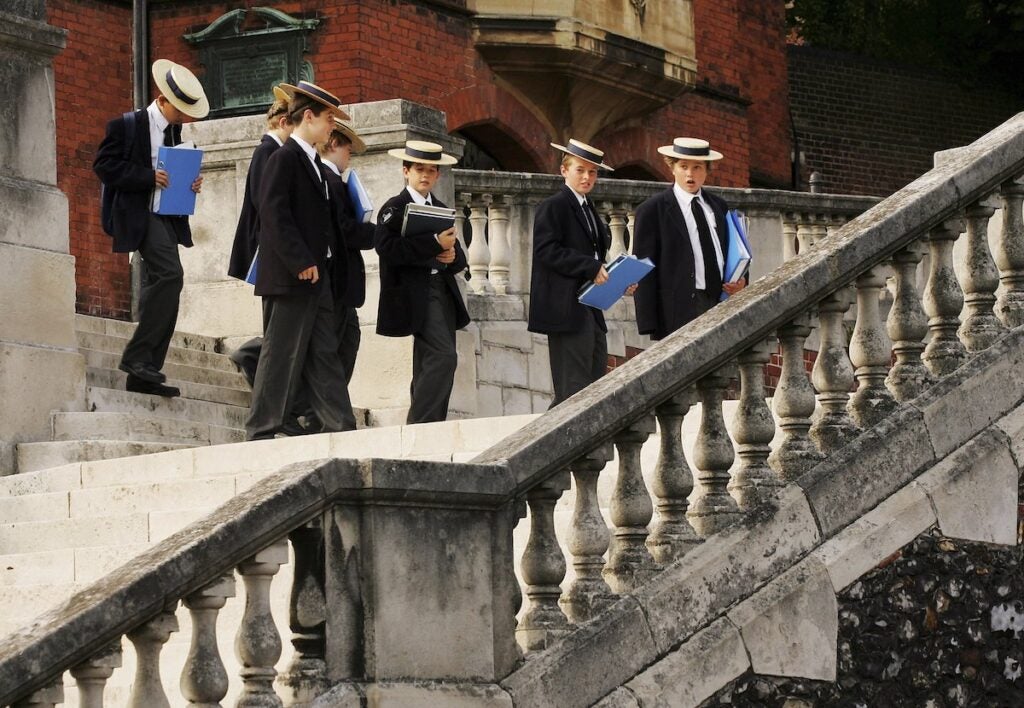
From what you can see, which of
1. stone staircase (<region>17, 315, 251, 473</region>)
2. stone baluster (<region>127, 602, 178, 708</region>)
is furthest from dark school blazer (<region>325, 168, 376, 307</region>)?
stone baluster (<region>127, 602, 178, 708</region>)

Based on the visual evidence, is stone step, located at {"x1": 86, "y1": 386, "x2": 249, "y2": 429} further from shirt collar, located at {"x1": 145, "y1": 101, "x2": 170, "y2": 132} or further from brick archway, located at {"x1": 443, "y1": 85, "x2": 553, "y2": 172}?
brick archway, located at {"x1": 443, "y1": 85, "x2": 553, "y2": 172}

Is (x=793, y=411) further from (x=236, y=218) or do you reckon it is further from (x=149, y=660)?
(x=236, y=218)

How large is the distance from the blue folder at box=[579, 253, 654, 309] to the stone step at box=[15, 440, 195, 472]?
2.18 m

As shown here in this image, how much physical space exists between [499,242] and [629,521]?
23.7 ft

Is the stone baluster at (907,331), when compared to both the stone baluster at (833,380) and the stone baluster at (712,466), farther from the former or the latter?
the stone baluster at (712,466)

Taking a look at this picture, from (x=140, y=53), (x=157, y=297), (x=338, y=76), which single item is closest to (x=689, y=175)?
(x=157, y=297)

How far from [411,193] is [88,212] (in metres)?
9.83

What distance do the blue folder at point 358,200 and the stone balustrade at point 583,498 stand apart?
3.05m

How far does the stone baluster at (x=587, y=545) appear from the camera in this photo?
6.86 m

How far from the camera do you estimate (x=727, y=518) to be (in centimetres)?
724

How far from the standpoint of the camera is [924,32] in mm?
30469

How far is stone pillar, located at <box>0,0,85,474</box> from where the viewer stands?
35.1 feet

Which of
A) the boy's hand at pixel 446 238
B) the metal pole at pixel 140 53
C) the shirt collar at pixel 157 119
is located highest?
the metal pole at pixel 140 53

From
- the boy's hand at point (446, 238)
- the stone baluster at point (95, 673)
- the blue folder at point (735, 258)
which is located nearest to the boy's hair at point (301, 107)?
Result: the boy's hand at point (446, 238)
